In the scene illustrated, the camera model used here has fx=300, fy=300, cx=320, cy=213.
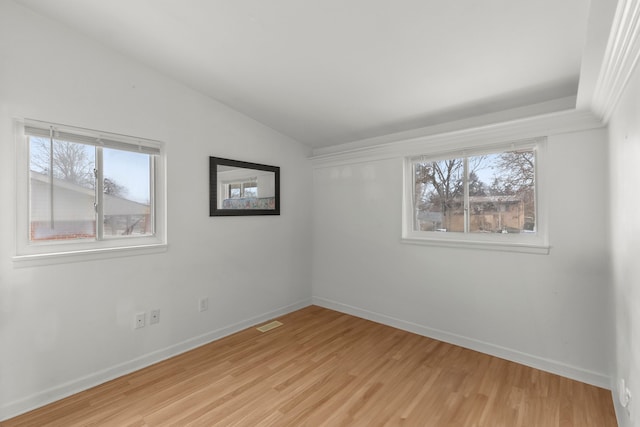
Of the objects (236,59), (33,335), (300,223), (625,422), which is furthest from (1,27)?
(625,422)

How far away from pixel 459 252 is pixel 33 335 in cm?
337

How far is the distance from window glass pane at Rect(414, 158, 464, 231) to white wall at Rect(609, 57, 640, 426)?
3.85ft

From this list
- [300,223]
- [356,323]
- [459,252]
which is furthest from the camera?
[300,223]

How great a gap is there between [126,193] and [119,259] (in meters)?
0.55

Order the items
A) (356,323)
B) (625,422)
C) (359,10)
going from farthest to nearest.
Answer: (356,323), (359,10), (625,422)

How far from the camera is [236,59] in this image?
2.28m

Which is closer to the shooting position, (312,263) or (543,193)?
(543,193)

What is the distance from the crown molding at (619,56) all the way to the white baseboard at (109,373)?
3.46 metres

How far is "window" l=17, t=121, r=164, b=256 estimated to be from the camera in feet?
6.71

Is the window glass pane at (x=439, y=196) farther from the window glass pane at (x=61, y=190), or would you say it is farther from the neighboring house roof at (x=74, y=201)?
the window glass pane at (x=61, y=190)

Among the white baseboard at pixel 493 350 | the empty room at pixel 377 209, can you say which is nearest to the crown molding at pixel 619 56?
the empty room at pixel 377 209

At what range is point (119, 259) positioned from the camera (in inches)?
94.3

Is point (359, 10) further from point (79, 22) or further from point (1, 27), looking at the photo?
point (1, 27)

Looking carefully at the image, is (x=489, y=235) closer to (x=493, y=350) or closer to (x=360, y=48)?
(x=493, y=350)
